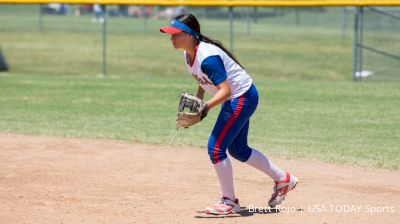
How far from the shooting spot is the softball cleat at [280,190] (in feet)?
22.2

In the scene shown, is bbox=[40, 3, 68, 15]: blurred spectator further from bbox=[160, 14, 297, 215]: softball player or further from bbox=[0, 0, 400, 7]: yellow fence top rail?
bbox=[160, 14, 297, 215]: softball player

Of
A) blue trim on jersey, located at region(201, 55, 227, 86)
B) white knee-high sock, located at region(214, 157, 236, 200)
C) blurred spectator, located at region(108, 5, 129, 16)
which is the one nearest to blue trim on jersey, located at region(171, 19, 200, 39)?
blue trim on jersey, located at region(201, 55, 227, 86)

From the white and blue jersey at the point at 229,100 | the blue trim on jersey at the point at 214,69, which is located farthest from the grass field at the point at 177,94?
the blue trim on jersey at the point at 214,69

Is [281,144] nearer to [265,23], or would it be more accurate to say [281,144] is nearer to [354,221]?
[354,221]

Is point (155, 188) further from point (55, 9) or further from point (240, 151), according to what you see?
point (55, 9)

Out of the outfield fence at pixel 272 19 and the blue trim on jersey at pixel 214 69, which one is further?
the outfield fence at pixel 272 19

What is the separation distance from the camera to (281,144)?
1044 cm

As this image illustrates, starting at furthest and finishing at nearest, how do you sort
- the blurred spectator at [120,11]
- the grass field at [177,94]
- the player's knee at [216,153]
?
the blurred spectator at [120,11] → the grass field at [177,94] → the player's knee at [216,153]

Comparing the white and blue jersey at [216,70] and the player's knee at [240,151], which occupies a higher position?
the white and blue jersey at [216,70]

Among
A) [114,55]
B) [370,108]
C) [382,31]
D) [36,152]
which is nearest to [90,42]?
[114,55]

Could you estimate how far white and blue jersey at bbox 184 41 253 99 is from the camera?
6219mm

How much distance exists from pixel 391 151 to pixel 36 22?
2694 centimetres

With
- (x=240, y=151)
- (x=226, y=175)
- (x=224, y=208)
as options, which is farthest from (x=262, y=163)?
(x=224, y=208)

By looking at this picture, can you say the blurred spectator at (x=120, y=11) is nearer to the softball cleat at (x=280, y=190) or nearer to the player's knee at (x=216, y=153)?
the softball cleat at (x=280, y=190)
